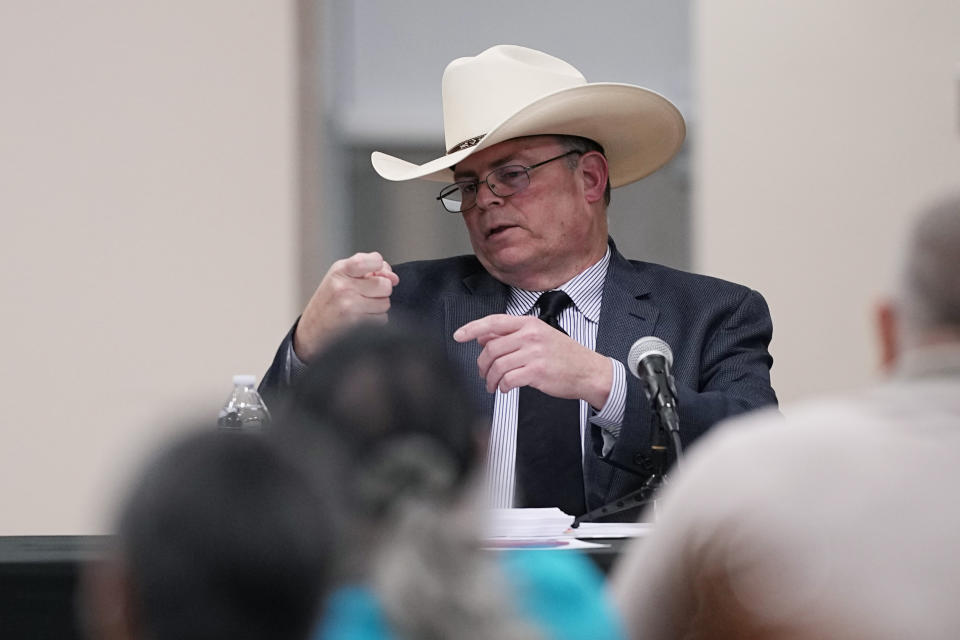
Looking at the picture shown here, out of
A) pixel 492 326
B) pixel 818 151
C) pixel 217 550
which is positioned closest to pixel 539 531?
pixel 492 326

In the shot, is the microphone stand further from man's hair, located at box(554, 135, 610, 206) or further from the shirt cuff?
man's hair, located at box(554, 135, 610, 206)

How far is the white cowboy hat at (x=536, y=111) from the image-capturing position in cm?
249

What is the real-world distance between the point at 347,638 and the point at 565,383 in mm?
1411

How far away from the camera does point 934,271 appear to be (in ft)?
3.10

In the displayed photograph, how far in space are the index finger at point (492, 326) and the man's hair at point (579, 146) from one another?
0.65 m

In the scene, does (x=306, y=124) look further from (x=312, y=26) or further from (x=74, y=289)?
(x=74, y=289)

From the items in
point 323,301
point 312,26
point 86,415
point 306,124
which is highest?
point 312,26

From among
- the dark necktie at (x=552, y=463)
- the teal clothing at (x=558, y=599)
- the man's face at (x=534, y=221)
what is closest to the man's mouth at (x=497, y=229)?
the man's face at (x=534, y=221)

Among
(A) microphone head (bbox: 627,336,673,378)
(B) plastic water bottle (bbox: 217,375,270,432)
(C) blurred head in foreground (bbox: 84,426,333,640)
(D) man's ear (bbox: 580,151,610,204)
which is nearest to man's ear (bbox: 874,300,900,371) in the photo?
(C) blurred head in foreground (bbox: 84,426,333,640)

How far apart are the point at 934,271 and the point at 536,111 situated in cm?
158

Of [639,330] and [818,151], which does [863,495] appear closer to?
[639,330]

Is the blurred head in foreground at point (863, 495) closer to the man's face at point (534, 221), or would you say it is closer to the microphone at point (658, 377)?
the microphone at point (658, 377)

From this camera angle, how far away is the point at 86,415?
3.78 meters

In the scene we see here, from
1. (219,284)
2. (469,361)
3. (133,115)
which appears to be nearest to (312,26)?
(133,115)
